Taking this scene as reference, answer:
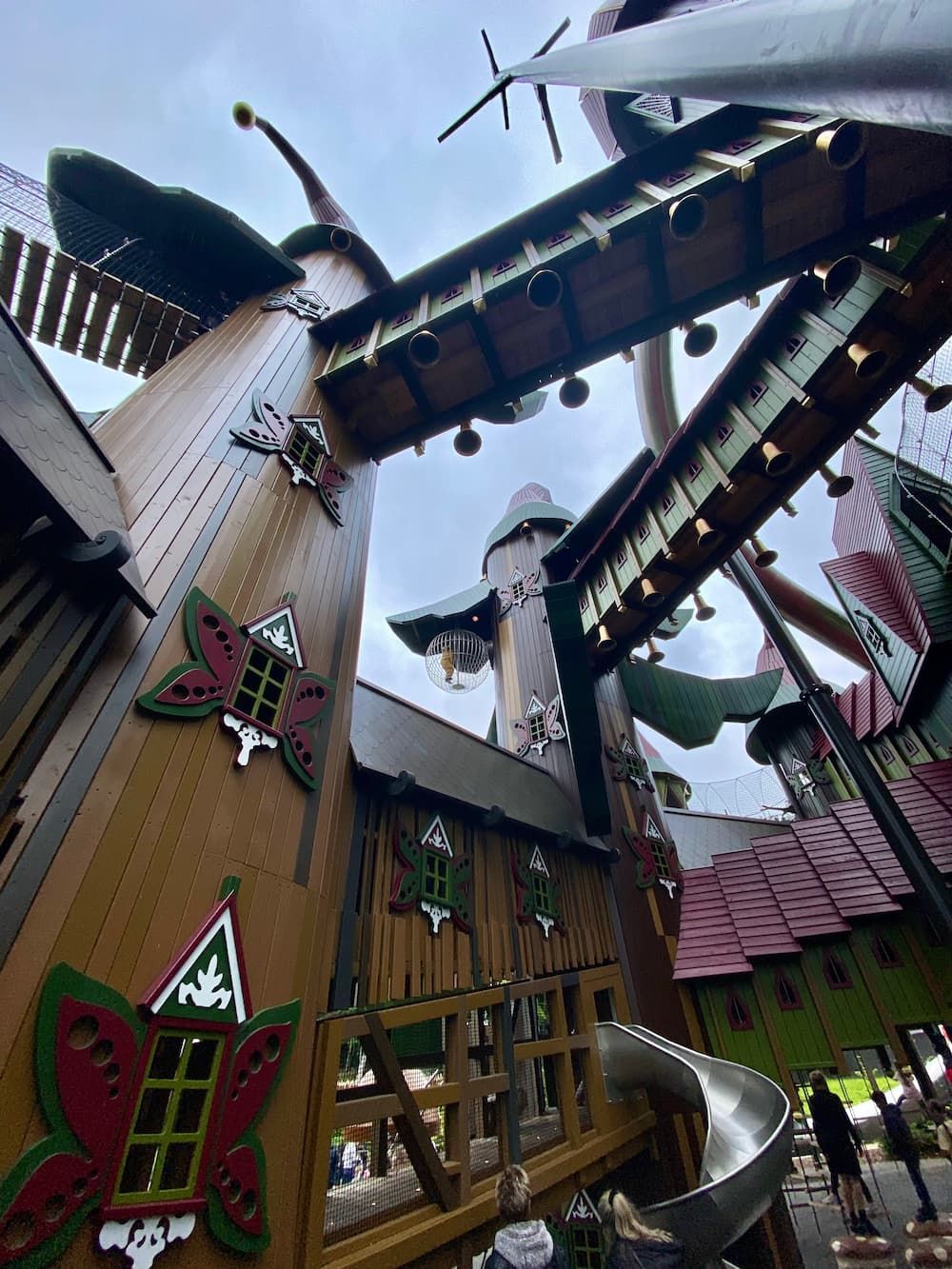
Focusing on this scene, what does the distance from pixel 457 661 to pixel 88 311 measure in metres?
8.34

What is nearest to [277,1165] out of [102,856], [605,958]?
[102,856]

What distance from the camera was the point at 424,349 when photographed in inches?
262

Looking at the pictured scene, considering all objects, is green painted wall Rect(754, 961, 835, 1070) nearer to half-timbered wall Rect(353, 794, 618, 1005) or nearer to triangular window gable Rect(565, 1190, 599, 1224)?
half-timbered wall Rect(353, 794, 618, 1005)

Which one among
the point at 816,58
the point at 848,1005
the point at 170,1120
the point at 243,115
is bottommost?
the point at 170,1120

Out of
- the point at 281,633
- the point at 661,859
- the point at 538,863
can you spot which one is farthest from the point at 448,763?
the point at 661,859

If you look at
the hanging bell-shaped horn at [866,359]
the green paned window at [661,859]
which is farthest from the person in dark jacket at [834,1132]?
the hanging bell-shaped horn at [866,359]

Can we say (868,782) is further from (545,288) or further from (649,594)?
(545,288)

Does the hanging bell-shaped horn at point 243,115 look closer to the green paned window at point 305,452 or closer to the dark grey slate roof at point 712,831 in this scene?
the green paned window at point 305,452

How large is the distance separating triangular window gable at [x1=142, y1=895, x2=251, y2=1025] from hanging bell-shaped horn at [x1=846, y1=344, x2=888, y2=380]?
7876 millimetres

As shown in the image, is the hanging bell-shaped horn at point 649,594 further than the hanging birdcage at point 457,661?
No

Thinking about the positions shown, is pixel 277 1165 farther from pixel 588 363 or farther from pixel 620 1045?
pixel 588 363

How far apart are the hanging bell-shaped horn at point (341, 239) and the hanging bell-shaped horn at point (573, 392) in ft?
18.3

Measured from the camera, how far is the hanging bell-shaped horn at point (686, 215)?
17.6 feet

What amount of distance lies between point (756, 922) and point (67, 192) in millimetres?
14447
